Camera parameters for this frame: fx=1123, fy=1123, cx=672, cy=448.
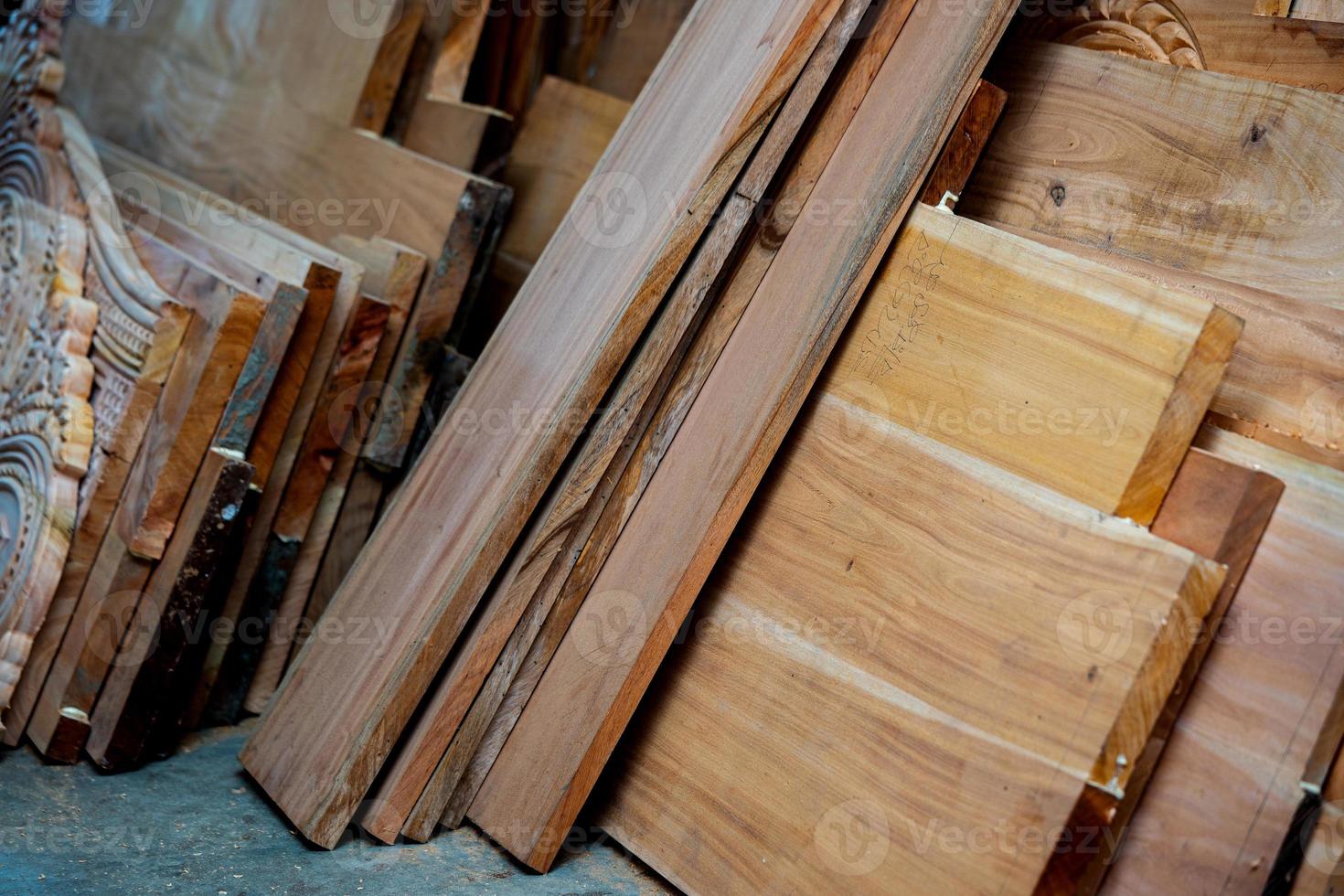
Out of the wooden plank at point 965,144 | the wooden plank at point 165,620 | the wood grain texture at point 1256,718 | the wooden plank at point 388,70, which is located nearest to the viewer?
the wood grain texture at point 1256,718

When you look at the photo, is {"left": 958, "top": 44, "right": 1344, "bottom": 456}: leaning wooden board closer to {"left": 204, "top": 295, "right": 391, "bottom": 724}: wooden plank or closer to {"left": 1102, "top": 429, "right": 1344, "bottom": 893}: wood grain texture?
{"left": 1102, "top": 429, "right": 1344, "bottom": 893}: wood grain texture

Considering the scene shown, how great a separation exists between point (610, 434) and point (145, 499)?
898mm

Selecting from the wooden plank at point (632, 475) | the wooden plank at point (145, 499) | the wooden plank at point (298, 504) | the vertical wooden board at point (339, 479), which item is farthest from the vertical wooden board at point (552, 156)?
the wooden plank at point (632, 475)

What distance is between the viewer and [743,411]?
176 cm

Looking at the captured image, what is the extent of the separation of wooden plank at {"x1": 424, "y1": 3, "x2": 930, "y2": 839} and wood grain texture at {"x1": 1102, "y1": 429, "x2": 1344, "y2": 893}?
78cm

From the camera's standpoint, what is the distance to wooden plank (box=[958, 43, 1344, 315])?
161 cm

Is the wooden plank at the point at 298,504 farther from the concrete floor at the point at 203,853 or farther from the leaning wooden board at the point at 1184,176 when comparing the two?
the leaning wooden board at the point at 1184,176

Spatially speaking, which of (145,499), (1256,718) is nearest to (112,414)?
(145,499)

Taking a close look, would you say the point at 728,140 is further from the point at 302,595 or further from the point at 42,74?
the point at 42,74

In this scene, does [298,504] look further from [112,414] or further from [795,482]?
[795,482]

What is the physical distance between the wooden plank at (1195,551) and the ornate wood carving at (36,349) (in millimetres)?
1789

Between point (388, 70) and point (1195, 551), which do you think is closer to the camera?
point (1195, 551)

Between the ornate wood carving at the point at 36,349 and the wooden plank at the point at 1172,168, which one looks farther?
the ornate wood carving at the point at 36,349

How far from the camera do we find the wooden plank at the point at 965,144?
1.77 m
